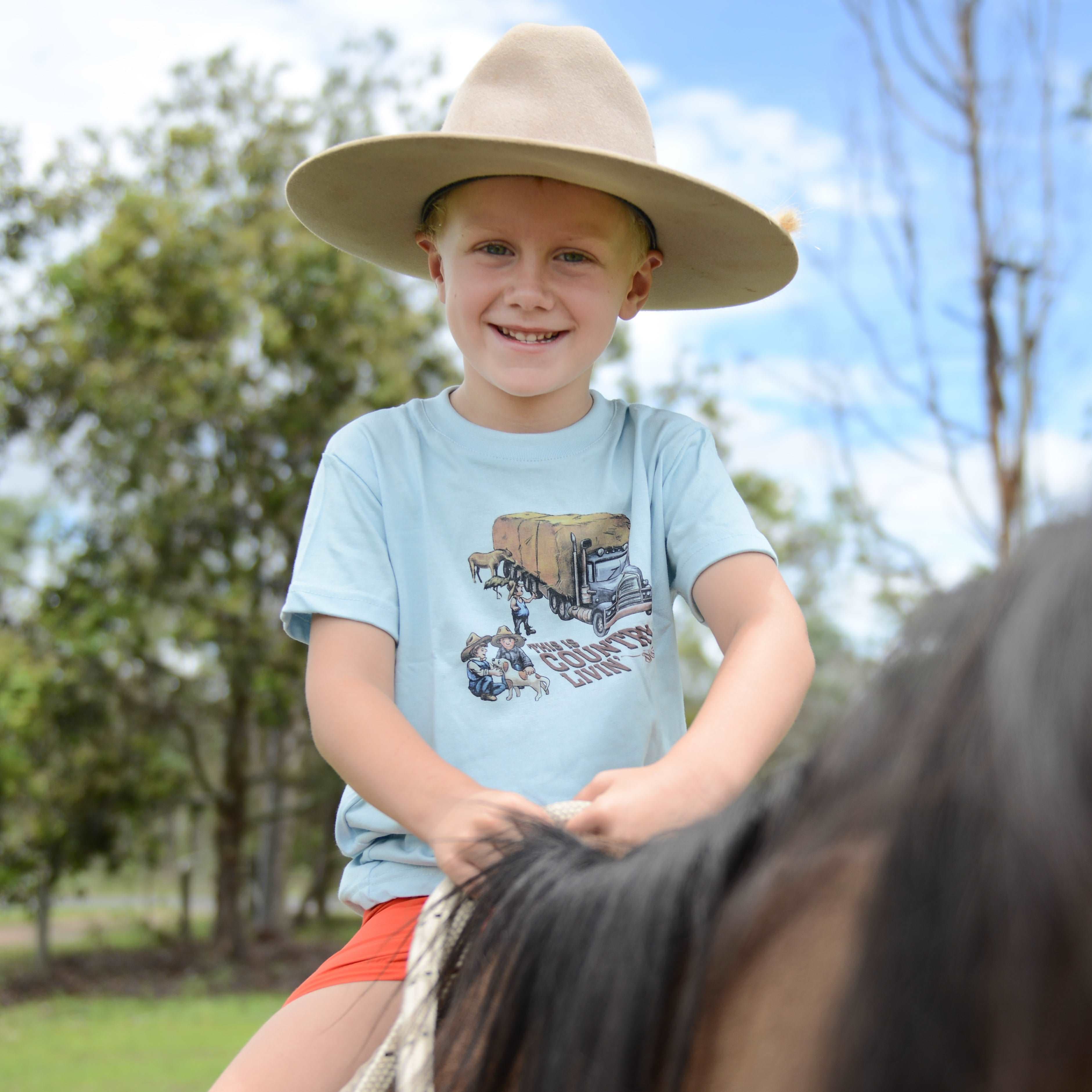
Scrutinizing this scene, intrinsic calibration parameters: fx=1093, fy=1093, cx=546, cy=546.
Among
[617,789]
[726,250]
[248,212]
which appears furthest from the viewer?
[248,212]

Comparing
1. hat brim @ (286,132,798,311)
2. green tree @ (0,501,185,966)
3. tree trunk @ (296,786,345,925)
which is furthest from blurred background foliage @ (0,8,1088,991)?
hat brim @ (286,132,798,311)

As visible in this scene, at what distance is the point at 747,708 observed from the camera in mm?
1233

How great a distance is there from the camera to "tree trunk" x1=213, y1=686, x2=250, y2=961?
479 inches

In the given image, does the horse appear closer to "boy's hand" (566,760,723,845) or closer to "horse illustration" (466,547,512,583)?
"boy's hand" (566,760,723,845)

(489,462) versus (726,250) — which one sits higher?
(726,250)

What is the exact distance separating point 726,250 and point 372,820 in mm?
1041

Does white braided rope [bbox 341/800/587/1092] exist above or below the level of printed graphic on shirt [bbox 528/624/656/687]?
below

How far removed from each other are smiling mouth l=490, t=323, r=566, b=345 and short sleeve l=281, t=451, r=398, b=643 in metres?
0.30

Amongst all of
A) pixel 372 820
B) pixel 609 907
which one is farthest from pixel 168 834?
pixel 609 907

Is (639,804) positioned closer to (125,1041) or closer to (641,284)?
(641,284)

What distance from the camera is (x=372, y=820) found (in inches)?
57.8

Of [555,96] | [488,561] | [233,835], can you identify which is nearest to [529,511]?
[488,561]

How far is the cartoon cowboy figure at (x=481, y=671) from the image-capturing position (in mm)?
1484

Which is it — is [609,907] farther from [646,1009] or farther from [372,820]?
[372,820]
